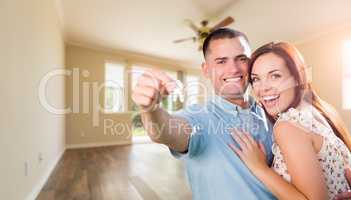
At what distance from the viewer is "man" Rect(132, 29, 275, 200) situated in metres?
0.55

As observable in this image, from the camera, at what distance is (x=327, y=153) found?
524 millimetres

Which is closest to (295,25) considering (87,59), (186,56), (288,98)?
(186,56)

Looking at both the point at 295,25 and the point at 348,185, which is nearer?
the point at 348,185

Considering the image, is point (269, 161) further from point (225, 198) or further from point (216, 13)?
point (216, 13)

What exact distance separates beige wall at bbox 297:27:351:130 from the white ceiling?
0.59ft

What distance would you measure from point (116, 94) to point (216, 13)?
3820 mm

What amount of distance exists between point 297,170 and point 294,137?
2.6 inches

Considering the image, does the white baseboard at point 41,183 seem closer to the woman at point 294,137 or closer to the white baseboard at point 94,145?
the white baseboard at point 94,145

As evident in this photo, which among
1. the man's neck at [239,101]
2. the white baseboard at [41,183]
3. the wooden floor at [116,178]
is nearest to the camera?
the man's neck at [239,101]

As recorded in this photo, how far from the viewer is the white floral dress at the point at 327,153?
0.52 meters

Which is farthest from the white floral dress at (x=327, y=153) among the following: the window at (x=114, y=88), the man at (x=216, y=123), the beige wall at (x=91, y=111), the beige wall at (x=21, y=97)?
the window at (x=114, y=88)

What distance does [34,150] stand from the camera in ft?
9.12

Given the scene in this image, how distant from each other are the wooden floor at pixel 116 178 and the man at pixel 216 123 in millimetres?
2331

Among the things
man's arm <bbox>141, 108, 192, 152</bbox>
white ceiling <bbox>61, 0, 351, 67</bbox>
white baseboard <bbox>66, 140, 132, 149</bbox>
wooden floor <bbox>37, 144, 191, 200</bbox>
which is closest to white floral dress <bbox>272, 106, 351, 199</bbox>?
man's arm <bbox>141, 108, 192, 152</bbox>
